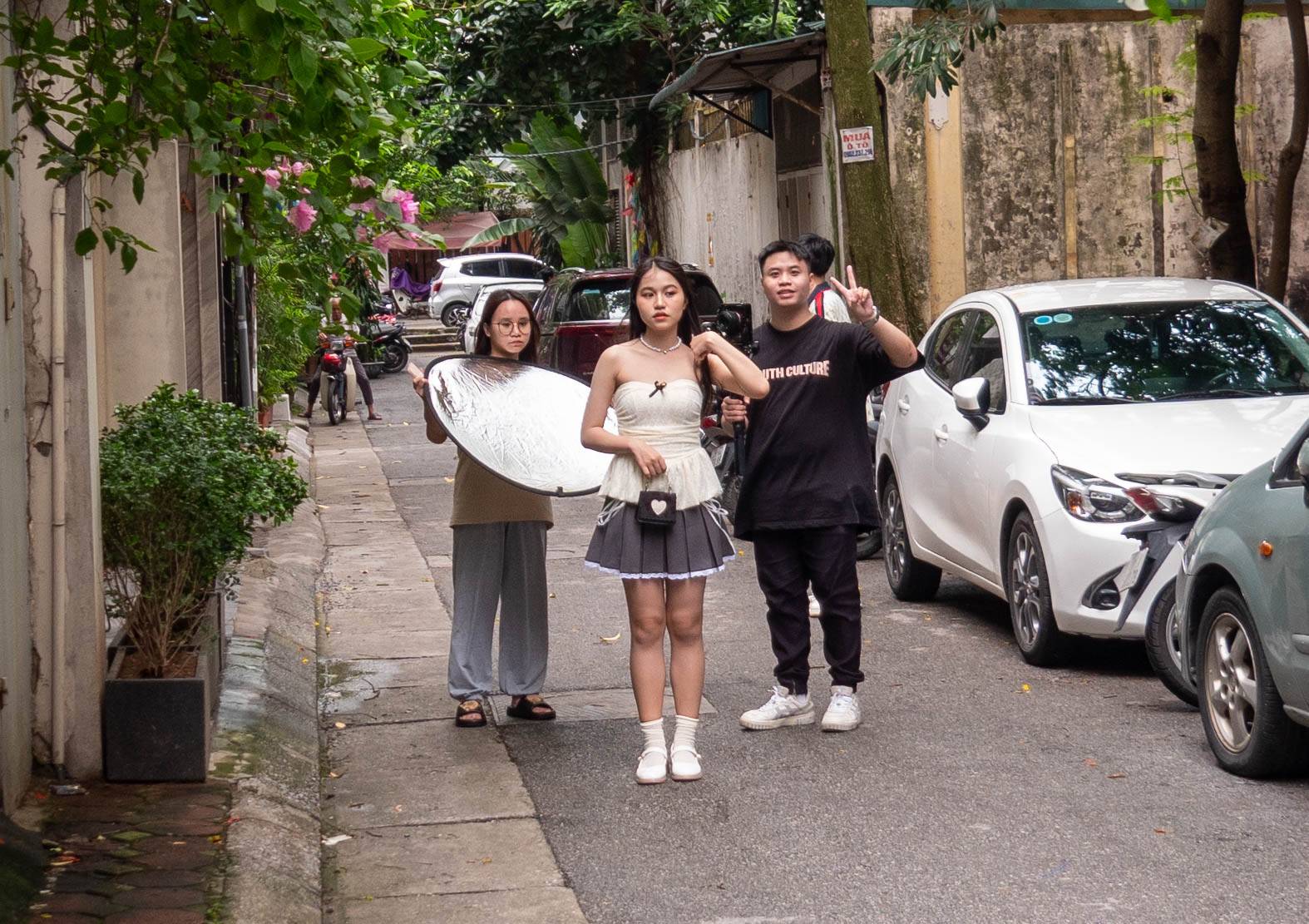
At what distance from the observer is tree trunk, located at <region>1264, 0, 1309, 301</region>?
41.2 ft

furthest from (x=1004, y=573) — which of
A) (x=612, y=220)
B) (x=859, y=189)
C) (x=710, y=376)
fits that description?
(x=612, y=220)

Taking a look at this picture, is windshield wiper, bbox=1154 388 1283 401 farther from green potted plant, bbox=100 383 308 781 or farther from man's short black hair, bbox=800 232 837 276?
green potted plant, bbox=100 383 308 781

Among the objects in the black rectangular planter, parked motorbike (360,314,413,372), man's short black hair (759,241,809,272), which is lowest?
the black rectangular planter

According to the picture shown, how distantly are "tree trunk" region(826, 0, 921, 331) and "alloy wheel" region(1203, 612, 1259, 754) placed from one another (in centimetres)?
701

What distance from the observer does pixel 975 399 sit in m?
8.45

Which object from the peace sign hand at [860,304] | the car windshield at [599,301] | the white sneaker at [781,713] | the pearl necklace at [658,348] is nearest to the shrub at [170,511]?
the pearl necklace at [658,348]

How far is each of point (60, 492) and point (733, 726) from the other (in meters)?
2.88

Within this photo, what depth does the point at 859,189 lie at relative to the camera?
43.7 feet

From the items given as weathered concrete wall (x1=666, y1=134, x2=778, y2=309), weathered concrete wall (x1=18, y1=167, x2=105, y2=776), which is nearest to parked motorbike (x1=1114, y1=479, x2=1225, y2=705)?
weathered concrete wall (x1=18, y1=167, x2=105, y2=776)

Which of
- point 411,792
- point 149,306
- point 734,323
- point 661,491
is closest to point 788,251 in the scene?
point 661,491

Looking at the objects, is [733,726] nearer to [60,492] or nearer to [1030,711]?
[1030,711]

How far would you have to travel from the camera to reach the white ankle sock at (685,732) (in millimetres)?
6332

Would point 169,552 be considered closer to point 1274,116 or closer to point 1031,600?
point 1031,600

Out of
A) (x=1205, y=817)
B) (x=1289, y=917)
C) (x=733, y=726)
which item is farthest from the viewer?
(x=733, y=726)
